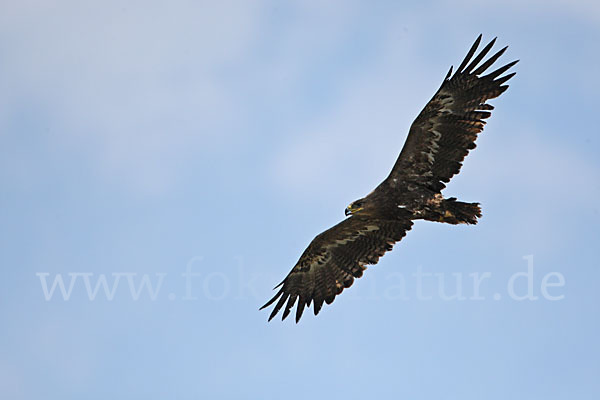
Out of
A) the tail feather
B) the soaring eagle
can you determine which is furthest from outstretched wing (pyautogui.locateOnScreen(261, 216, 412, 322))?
the tail feather

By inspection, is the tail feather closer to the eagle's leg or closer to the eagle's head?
the eagle's leg

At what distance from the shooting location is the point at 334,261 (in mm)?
15742

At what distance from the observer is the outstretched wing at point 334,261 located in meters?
15.4

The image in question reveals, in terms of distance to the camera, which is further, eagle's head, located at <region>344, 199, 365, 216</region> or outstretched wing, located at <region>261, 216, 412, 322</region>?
outstretched wing, located at <region>261, 216, 412, 322</region>

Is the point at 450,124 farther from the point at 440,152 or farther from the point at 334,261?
the point at 334,261

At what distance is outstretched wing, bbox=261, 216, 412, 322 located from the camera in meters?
15.4

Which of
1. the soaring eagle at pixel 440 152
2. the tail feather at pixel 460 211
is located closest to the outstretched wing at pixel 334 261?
the soaring eagle at pixel 440 152

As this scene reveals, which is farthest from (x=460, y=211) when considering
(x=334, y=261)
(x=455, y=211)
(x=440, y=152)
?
(x=334, y=261)

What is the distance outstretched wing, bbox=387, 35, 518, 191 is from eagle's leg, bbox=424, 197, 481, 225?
33 cm

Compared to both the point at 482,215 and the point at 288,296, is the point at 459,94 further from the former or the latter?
the point at 288,296

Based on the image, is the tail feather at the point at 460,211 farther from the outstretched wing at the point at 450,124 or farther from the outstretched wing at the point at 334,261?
the outstretched wing at the point at 334,261

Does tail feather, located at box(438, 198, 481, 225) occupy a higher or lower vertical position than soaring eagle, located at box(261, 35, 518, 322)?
lower

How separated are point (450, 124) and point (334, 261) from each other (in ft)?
11.2

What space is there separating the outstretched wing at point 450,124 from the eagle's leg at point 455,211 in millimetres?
332
